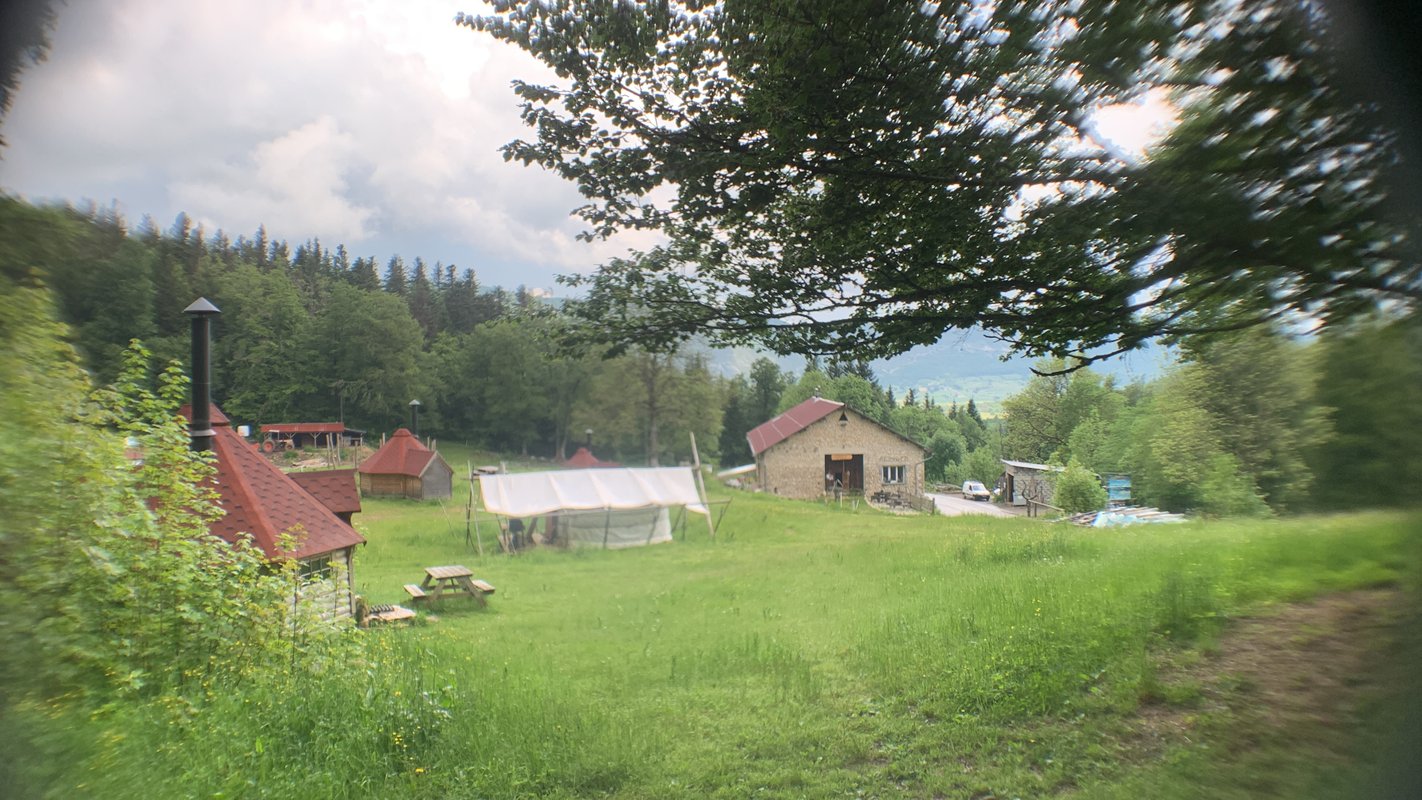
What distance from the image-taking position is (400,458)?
24.4 ft

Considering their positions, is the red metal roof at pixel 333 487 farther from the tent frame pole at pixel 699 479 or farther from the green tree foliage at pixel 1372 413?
the green tree foliage at pixel 1372 413

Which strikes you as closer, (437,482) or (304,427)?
(304,427)

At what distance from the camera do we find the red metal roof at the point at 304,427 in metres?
5.53

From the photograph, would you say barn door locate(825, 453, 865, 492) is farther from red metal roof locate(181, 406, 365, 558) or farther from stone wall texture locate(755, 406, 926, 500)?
red metal roof locate(181, 406, 365, 558)

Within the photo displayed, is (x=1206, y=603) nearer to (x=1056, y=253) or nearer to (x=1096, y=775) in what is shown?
(x=1096, y=775)

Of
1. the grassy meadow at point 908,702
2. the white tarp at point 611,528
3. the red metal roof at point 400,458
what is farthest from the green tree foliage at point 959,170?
the white tarp at point 611,528

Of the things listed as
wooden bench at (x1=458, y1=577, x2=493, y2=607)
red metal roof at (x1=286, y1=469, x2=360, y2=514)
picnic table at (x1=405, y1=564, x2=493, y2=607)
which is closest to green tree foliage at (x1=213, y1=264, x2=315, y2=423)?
red metal roof at (x1=286, y1=469, x2=360, y2=514)

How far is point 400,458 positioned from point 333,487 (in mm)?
750

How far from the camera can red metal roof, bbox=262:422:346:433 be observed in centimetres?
553

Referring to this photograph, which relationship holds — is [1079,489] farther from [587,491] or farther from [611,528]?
[611,528]

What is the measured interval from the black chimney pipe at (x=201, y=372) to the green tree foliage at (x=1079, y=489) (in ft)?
18.1

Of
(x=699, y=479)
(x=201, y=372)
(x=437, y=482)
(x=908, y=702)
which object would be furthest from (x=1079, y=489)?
(x=437, y=482)

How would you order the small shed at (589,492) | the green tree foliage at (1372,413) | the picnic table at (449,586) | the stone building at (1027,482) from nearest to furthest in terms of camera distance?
the green tree foliage at (1372,413) → the stone building at (1027,482) → the picnic table at (449,586) → the small shed at (589,492)

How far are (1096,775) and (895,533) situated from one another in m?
3.82
